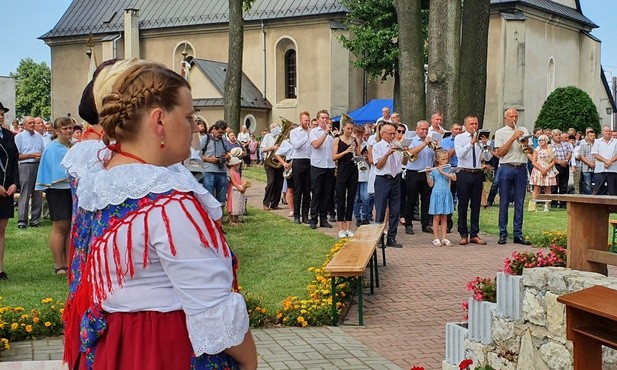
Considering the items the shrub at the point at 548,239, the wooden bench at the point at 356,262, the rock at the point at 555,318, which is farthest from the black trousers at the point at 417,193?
the rock at the point at 555,318

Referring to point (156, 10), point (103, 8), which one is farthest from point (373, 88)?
point (103, 8)

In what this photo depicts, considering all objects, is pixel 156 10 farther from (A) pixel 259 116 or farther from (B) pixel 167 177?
(B) pixel 167 177

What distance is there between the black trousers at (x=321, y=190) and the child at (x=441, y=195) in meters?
1.94

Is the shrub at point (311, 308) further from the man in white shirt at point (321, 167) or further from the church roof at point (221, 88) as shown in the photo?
the church roof at point (221, 88)

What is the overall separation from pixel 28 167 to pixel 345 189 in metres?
5.97

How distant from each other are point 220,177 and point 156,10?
38.4 m

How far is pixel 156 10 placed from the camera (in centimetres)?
5125

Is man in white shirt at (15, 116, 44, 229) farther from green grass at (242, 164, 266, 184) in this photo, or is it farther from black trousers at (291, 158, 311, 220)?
green grass at (242, 164, 266, 184)

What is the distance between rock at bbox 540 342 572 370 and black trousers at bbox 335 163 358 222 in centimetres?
910

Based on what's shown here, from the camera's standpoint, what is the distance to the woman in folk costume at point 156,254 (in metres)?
2.70

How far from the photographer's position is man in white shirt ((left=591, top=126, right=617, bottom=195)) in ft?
65.1

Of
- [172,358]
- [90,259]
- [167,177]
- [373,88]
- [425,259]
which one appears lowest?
[425,259]

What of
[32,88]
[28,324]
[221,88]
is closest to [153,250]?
[28,324]

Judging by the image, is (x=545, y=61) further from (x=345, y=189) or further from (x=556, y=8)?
(x=345, y=189)
